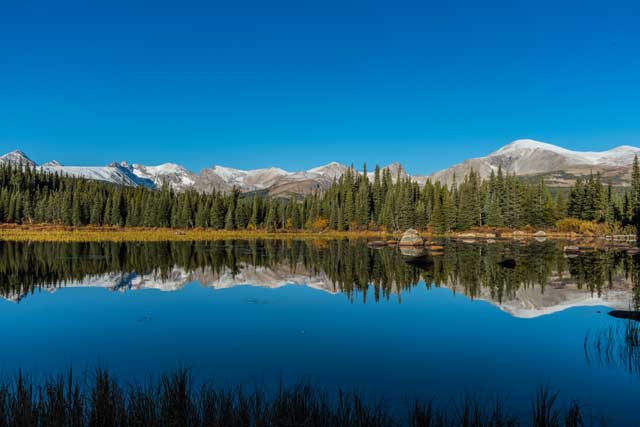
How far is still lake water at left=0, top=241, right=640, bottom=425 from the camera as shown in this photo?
12.7 metres

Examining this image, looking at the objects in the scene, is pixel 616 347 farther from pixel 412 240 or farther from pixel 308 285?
pixel 412 240

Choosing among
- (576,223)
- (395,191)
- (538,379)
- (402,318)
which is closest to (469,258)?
(402,318)

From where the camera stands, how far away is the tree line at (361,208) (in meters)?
118

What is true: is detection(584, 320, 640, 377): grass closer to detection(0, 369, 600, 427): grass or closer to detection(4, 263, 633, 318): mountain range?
detection(4, 263, 633, 318): mountain range

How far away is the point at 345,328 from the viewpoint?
19.5 metres

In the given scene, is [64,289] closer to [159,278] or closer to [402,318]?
[159,278]

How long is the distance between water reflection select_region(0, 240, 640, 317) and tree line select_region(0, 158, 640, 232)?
7400 centimetres

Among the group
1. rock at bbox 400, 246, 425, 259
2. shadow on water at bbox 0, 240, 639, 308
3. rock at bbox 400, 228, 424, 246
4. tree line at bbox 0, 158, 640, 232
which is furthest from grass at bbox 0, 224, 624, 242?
shadow on water at bbox 0, 240, 639, 308

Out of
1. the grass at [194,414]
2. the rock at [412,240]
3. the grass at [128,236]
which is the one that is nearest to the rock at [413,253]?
the rock at [412,240]

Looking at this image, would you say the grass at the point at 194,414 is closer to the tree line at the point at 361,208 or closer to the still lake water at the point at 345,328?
the still lake water at the point at 345,328

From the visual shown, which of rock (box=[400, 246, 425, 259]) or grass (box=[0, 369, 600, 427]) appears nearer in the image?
grass (box=[0, 369, 600, 427])

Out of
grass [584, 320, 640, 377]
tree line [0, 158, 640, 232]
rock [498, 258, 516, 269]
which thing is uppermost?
tree line [0, 158, 640, 232]

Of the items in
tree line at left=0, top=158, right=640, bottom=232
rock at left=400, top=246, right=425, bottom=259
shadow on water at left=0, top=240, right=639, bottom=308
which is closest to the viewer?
shadow on water at left=0, top=240, right=639, bottom=308

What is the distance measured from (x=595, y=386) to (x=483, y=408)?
13.1 ft
